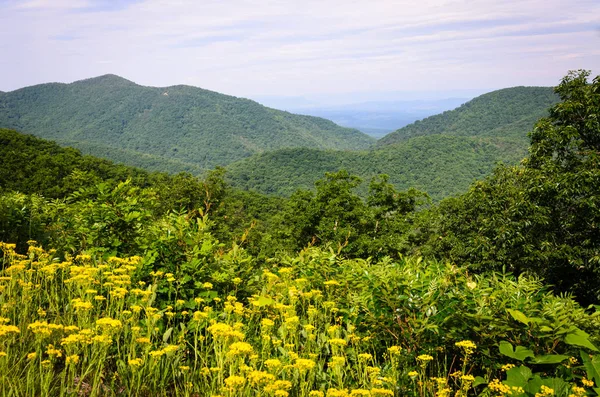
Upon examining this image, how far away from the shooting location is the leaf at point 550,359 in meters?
1.95

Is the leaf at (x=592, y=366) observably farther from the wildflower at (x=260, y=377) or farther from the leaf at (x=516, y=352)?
the wildflower at (x=260, y=377)

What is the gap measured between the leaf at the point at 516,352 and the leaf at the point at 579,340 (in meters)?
0.18

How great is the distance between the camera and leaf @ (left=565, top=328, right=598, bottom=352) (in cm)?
190

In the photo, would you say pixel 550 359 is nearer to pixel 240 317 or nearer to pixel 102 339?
pixel 240 317

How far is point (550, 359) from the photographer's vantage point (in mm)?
1973

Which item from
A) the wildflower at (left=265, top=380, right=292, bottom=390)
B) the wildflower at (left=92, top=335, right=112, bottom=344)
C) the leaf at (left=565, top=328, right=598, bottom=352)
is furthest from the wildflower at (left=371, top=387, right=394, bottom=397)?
the wildflower at (left=92, top=335, right=112, bottom=344)

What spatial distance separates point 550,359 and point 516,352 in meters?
0.15

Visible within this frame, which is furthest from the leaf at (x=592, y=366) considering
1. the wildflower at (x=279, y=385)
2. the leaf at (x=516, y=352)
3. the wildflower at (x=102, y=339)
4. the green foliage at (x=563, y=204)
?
the green foliage at (x=563, y=204)

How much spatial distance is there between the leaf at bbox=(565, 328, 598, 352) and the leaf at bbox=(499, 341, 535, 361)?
0.18 m

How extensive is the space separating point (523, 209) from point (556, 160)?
1660 millimetres

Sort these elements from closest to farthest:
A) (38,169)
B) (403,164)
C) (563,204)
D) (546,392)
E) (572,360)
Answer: (546,392) < (572,360) < (563,204) < (38,169) < (403,164)

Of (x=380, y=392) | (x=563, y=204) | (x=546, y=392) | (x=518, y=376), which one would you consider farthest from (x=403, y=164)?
(x=380, y=392)

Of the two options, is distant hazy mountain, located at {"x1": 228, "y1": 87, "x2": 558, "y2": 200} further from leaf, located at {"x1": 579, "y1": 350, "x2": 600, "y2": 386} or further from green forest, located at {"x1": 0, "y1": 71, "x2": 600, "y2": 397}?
leaf, located at {"x1": 579, "y1": 350, "x2": 600, "y2": 386}

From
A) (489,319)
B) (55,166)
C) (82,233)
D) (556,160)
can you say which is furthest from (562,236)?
(55,166)
